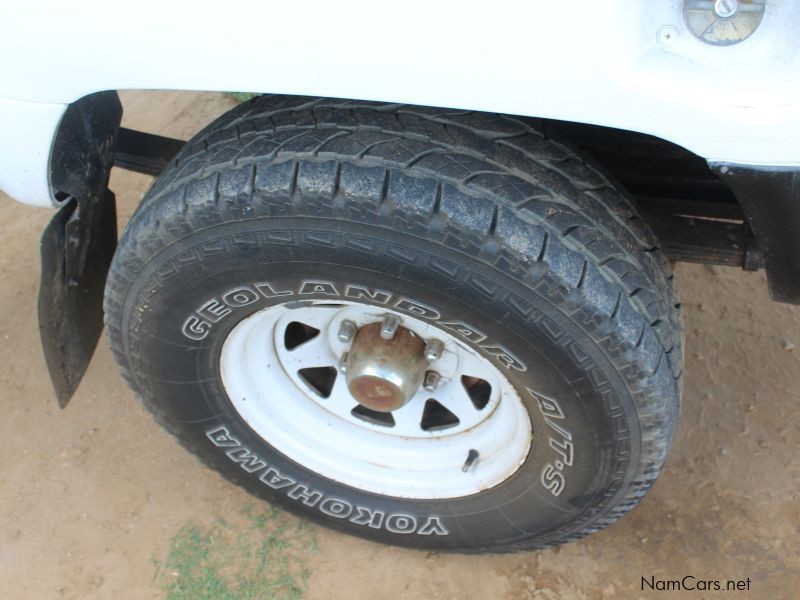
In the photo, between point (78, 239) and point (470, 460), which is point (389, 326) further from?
point (78, 239)

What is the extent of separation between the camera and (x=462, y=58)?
4.31 feet

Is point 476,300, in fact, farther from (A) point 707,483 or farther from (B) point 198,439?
(A) point 707,483

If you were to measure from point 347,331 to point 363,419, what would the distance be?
1.00 ft

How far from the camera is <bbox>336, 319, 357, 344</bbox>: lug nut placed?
211 cm

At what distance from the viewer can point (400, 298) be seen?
1.68 metres

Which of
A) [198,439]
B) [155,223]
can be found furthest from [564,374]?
[198,439]

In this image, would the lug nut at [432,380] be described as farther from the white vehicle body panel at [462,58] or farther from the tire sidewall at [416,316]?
the white vehicle body panel at [462,58]

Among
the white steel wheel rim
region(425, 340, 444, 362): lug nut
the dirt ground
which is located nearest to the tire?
the white steel wheel rim

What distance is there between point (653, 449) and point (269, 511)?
1245 millimetres

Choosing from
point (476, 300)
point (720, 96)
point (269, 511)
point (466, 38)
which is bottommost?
point (269, 511)

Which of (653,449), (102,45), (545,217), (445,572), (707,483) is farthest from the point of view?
(707,483)

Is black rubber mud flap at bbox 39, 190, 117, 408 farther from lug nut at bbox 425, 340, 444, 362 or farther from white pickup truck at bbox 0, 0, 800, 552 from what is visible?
lug nut at bbox 425, 340, 444, 362

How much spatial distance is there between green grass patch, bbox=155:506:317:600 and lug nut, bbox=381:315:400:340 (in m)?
0.82

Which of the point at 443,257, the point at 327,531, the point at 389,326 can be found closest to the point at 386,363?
the point at 389,326
